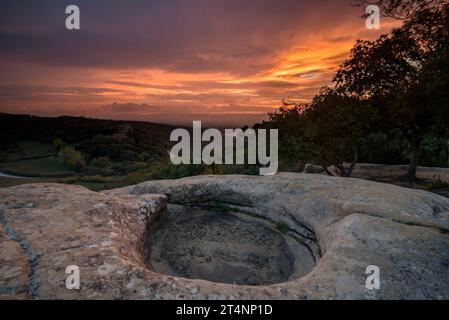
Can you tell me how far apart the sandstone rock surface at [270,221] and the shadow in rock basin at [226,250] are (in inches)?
24.2

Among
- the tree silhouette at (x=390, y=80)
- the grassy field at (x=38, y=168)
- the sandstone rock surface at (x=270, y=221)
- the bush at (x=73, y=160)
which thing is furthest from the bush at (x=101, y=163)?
the sandstone rock surface at (x=270, y=221)

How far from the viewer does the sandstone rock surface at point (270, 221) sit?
569 centimetres

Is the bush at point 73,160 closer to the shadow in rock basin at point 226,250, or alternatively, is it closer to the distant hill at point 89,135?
the distant hill at point 89,135

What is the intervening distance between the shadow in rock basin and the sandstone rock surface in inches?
24.2

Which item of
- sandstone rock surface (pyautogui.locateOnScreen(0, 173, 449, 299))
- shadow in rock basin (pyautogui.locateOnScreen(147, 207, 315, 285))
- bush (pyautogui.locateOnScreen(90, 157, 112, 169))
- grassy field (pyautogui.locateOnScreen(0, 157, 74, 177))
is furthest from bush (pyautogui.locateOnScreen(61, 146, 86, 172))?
shadow in rock basin (pyautogui.locateOnScreen(147, 207, 315, 285))

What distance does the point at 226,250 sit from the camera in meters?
11.2

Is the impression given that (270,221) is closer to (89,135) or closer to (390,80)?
(390,80)

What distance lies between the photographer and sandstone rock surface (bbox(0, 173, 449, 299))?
5.69 metres

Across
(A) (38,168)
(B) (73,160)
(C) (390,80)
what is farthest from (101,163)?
(C) (390,80)

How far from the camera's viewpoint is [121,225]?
9.38 meters

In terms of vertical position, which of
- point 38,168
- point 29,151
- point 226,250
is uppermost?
point 29,151

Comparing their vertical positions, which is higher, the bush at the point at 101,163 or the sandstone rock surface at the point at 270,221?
the sandstone rock surface at the point at 270,221

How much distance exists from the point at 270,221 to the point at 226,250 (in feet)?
9.59
